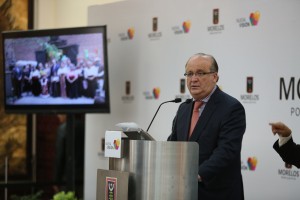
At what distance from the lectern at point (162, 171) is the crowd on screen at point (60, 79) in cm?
324

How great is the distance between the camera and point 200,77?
3.67 m

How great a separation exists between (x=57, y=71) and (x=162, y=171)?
3.63m

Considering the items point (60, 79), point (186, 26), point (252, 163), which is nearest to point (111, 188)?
point (252, 163)

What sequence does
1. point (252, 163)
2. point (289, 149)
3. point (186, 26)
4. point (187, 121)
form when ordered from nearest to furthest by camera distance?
point (289, 149)
point (187, 121)
point (252, 163)
point (186, 26)

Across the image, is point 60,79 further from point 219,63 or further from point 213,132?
point 213,132

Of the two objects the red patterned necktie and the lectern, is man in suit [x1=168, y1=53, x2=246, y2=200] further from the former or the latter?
the lectern

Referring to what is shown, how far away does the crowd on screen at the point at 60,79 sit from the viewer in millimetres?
6051

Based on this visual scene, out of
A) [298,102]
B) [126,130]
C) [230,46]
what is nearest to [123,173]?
[126,130]

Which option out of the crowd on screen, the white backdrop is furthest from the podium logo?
the crowd on screen

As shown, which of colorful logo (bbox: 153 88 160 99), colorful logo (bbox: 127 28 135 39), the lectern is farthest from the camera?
colorful logo (bbox: 127 28 135 39)

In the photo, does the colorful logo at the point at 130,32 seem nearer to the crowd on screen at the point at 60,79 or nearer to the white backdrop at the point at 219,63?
the white backdrop at the point at 219,63

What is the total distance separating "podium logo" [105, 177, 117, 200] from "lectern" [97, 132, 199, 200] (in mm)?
51

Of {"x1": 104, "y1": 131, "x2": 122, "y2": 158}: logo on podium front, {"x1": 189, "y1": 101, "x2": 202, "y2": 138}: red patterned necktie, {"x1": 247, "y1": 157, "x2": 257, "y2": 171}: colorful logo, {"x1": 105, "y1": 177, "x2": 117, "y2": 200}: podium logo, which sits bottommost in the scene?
{"x1": 247, "y1": 157, "x2": 257, "y2": 171}: colorful logo

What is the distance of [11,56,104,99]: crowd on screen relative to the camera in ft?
19.9
